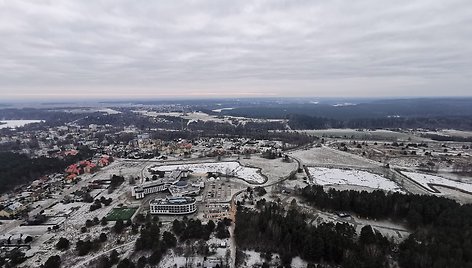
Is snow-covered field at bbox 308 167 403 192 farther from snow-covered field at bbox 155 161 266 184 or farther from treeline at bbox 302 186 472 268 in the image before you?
snow-covered field at bbox 155 161 266 184

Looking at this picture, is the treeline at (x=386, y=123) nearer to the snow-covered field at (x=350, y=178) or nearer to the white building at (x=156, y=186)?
the snow-covered field at (x=350, y=178)

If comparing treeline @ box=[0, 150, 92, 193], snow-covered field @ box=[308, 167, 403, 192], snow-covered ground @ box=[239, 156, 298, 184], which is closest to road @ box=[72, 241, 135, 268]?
snow-covered ground @ box=[239, 156, 298, 184]

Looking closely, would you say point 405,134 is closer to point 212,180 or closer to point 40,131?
point 212,180

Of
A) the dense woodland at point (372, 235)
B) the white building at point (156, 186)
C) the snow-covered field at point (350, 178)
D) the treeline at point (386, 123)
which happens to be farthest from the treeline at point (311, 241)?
the treeline at point (386, 123)

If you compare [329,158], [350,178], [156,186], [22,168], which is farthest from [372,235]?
[22,168]

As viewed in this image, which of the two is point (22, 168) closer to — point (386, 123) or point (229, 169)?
point (229, 169)

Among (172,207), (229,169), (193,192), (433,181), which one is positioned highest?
(172,207)
